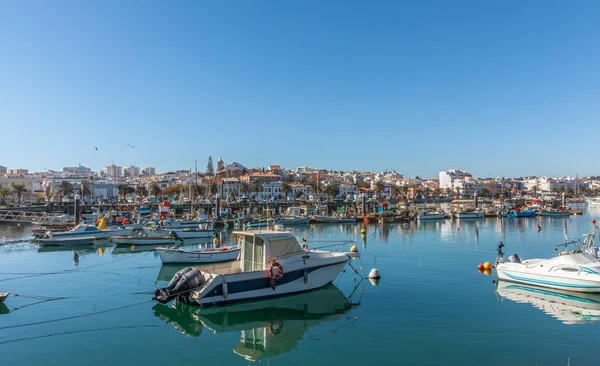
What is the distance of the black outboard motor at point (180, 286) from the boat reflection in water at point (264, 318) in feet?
1.89

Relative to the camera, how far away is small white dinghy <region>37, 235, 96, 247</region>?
37.2 meters

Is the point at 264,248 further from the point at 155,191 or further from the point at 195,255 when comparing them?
the point at 155,191

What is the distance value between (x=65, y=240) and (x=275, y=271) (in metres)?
27.5

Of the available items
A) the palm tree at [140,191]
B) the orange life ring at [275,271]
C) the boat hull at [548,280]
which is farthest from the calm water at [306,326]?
the palm tree at [140,191]

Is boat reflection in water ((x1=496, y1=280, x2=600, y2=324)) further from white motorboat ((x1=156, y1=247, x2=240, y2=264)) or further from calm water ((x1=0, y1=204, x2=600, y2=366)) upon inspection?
white motorboat ((x1=156, y1=247, x2=240, y2=264))

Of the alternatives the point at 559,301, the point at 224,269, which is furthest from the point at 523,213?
the point at 224,269

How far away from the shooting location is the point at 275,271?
17422 millimetres

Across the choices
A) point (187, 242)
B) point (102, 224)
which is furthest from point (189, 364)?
point (102, 224)

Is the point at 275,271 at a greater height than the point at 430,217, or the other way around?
the point at 275,271

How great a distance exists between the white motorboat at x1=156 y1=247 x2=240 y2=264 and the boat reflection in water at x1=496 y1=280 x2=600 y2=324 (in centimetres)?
1521

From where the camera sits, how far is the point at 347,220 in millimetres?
66125

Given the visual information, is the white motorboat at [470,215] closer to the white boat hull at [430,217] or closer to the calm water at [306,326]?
the white boat hull at [430,217]

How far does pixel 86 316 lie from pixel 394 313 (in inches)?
423

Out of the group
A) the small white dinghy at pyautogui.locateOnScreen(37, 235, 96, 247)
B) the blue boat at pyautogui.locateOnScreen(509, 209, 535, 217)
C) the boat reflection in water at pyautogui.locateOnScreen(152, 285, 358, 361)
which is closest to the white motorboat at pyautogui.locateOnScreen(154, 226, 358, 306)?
the boat reflection in water at pyautogui.locateOnScreen(152, 285, 358, 361)
